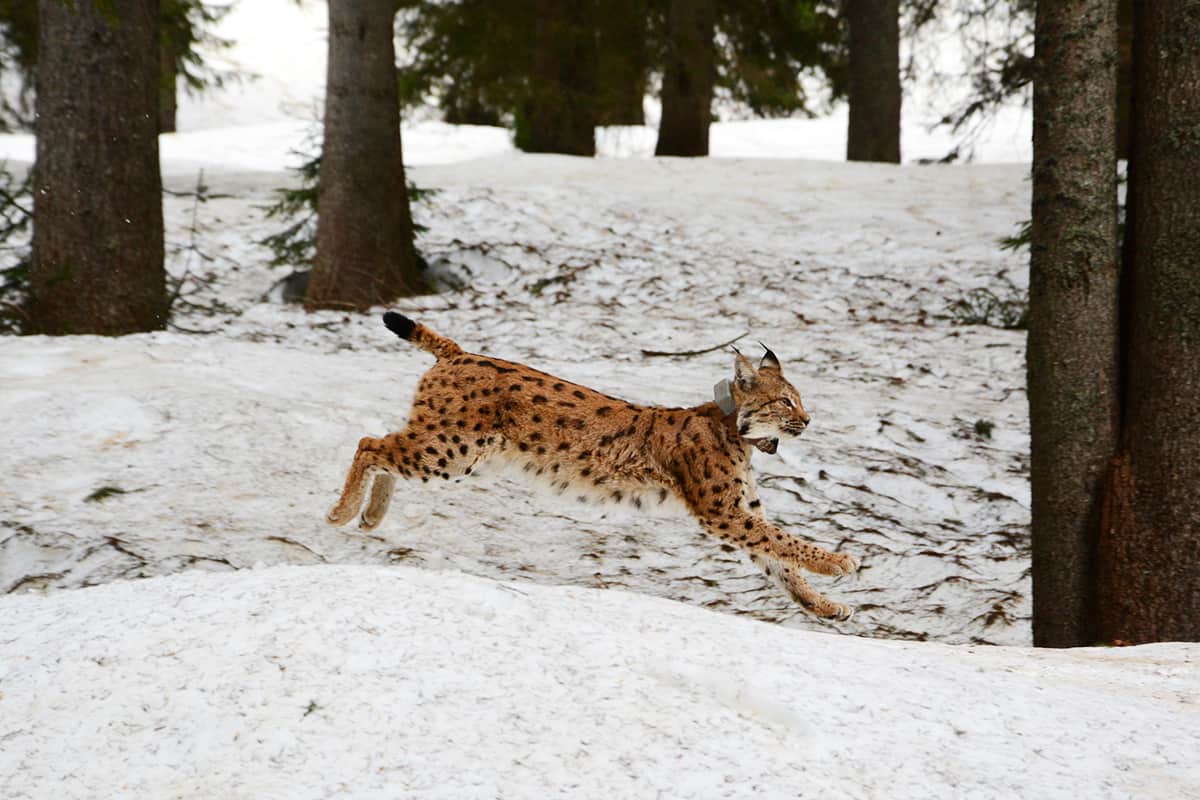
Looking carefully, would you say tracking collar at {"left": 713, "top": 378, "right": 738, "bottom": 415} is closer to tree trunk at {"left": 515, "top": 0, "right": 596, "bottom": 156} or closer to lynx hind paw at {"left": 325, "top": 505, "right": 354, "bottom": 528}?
lynx hind paw at {"left": 325, "top": 505, "right": 354, "bottom": 528}

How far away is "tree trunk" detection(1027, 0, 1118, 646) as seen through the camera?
4.98 meters

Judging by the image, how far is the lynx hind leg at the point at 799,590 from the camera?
5.20 m

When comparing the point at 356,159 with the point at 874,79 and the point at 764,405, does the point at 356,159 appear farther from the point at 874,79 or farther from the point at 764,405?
the point at 874,79

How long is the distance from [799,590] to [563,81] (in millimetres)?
13250

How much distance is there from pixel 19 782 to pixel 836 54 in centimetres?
1848

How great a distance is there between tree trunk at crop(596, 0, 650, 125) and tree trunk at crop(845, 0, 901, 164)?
2788 mm

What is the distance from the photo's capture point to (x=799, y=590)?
528 cm

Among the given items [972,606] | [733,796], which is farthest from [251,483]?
[733,796]

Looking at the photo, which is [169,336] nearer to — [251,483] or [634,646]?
[251,483]

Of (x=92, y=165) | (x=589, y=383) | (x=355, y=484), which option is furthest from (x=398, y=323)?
(x=92, y=165)

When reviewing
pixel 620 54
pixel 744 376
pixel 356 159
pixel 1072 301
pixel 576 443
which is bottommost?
pixel 576 443

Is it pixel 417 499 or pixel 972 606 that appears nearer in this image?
pixel 972 606

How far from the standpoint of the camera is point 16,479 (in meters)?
5.82

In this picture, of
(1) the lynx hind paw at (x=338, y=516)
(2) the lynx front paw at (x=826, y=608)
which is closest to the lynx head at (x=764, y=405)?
(2) the lynx front paw at (x=826, y=608)
